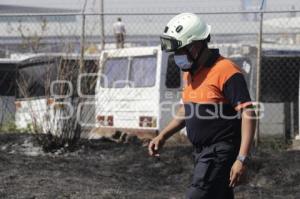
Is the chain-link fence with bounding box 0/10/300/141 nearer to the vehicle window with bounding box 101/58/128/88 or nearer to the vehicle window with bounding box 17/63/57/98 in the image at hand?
the vehicle window with bounding box 101/58/128/88

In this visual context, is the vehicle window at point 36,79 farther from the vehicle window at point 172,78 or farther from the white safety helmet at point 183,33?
the white safety helmet at point 183,33

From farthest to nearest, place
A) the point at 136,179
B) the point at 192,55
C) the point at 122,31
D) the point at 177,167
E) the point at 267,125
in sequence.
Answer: the point at 122,31 → the point at 267,125 → the point at 177,167 → the point at 136,179 → the point at 192,55

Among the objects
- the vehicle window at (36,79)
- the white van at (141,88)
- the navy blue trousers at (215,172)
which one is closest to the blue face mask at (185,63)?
the navy blue trousers at (215,172)

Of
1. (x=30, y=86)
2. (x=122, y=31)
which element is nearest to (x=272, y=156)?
(x=30, y=86)

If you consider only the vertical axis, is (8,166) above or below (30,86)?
below

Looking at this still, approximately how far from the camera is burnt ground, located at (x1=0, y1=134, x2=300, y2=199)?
735 cm

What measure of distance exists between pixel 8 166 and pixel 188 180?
82.2 inches

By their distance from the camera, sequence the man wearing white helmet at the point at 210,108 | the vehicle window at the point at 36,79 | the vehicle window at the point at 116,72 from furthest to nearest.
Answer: the vehicle window at the point at 116,72
the vehicle window at the point at 36,79
the man wearing white helmet at the point at 210,108

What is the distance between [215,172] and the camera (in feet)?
15.4

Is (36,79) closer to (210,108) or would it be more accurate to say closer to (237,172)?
(210,108)

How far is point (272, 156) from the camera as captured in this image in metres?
9.40

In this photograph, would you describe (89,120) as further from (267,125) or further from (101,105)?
(267,125)

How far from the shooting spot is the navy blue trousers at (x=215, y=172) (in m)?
4.70

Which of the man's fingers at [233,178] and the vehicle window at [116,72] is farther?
the vehicle window at [116,72]
